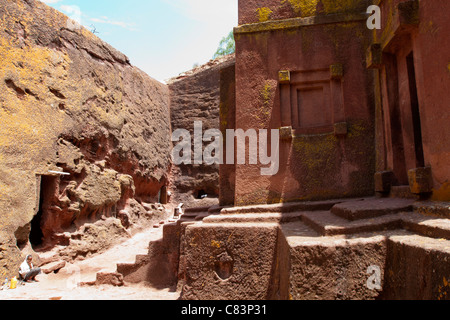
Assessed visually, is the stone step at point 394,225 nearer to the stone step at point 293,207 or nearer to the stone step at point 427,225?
the stone step at point 427,225

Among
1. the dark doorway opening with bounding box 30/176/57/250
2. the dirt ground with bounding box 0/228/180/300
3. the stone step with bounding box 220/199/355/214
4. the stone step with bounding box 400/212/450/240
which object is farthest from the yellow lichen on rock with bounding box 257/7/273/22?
the dark doorway opening with bounding box 30/176/57/250

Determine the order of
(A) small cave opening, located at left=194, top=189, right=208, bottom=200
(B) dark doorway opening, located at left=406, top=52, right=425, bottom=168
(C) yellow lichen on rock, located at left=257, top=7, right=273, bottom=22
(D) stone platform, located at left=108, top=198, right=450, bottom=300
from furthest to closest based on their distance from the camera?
(A) small cave opening, located at left=194, top=189, right=208, bottom=200 → (C) yellow lichen on rock, located at left=257, top=7, right=273, bottom=22 → (B) dark doorway opening, located at left=406, top=52, right=425, bottom=168 → (D) stone platform, located at left=108, top=198, right=450, bottom=300

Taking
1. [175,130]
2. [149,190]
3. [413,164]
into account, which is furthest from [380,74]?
[175,130]

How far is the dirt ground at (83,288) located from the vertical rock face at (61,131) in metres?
0.68

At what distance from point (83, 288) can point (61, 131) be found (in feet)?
10.7

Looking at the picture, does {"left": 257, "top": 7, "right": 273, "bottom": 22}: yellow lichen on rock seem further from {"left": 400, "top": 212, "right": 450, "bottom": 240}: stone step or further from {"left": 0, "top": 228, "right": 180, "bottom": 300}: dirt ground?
{"left": 0, "top": 228, "right": 180, "bottom": 300}: dirt ground

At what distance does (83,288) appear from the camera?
550 centimetres

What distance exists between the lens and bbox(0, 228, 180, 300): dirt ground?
4.80 meters

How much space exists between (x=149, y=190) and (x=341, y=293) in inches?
358

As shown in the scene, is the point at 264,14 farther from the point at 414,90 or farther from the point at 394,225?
the point at 394,225

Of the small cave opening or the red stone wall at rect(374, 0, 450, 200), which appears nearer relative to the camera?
the red stone wall at rect(374, 0, 450, 200)

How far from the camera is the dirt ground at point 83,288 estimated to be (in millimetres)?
4797

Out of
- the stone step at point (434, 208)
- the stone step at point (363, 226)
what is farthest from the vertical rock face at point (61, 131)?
the stone step at point (434, 208)

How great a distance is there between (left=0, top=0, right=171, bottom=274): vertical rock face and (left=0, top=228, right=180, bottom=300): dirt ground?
0.68 metres
